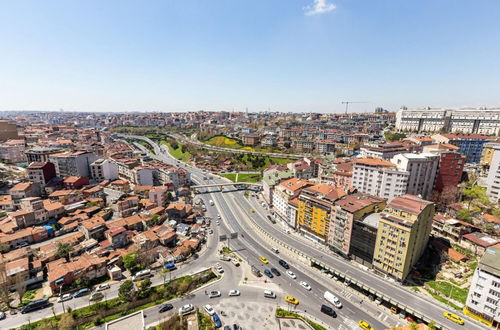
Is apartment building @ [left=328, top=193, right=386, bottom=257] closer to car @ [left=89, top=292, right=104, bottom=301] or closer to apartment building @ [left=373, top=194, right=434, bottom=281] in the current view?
apartment building @ [left=373, top=194, right=434, bottom=281]

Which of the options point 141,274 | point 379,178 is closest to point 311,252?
point 379,178

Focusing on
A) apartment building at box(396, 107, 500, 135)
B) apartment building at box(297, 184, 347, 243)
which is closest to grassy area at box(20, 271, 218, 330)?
apartment building at box(297, 184, 347, 243)

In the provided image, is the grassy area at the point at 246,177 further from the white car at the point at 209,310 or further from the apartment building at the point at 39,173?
the white car at the point at 209,310

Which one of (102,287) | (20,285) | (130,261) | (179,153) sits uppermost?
(20,285)

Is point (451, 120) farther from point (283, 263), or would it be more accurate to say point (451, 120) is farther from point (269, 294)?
point (269, 294)

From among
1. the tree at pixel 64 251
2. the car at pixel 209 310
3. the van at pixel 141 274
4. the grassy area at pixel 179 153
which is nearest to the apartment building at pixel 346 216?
the car at pixel 209 310

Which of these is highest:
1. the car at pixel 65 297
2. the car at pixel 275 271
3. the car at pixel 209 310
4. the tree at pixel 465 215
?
the tree at pixel 465 215

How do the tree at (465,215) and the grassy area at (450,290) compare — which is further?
the tree at (465,215)
